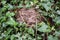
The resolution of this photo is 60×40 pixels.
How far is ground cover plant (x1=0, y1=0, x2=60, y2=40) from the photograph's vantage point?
10.1 ft

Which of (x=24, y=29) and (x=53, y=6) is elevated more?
(x=53, y=6)

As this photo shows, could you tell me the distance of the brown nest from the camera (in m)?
3.25

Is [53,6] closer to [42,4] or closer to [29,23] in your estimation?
[42,4]

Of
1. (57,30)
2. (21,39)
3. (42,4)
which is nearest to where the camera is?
(21,39)

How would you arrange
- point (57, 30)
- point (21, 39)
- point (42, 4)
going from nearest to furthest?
point (21, 39) → point (57, 30) → point (42, 4)

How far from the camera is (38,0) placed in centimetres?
363

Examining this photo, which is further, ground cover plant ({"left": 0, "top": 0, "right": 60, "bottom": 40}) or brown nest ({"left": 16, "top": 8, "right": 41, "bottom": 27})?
brown nest ({"left": 16, "top": 8, "right": 41, "bottom": 27})

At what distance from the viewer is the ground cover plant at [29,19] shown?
10.1ft

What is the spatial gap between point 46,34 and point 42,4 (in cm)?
68

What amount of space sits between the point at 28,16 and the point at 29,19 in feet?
0.26

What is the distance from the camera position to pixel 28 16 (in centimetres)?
335

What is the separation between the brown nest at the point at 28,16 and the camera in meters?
3.25

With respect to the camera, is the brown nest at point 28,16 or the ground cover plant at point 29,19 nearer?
the ground cover plant at point 29,19

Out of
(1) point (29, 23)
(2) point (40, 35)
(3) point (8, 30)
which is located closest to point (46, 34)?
(2) point (40, 35)
